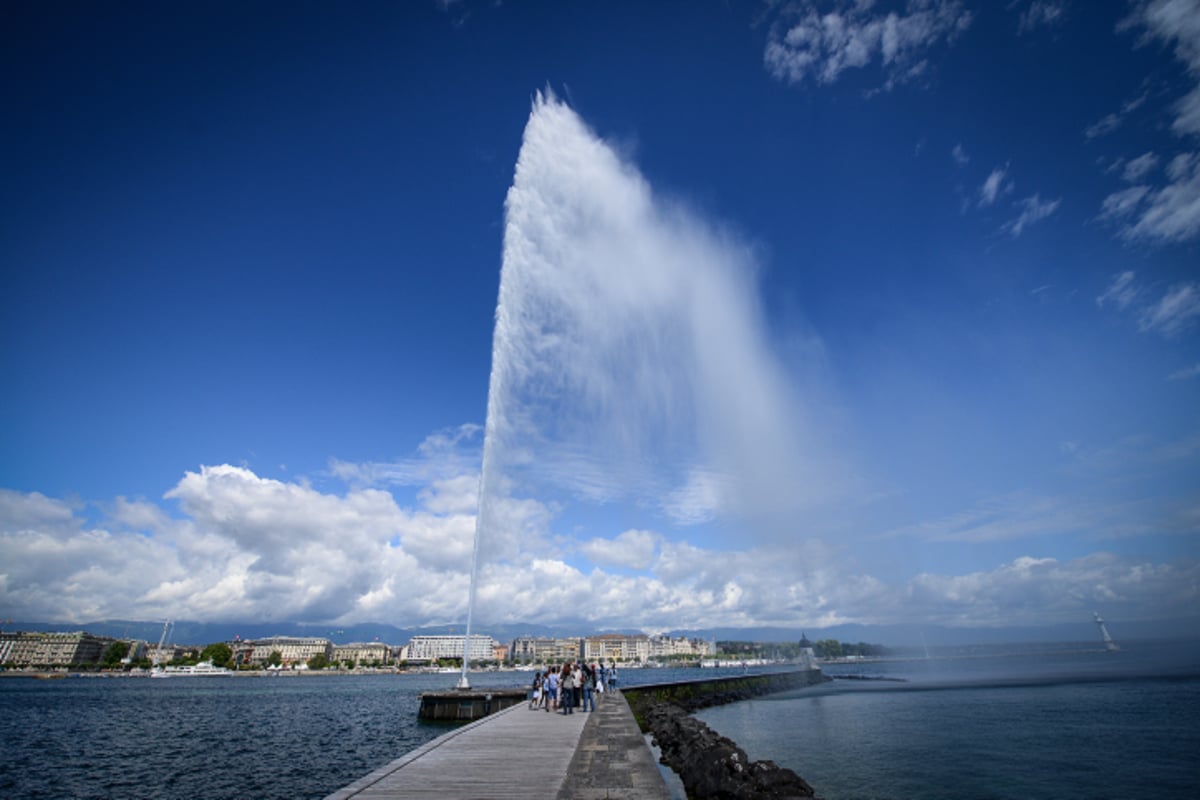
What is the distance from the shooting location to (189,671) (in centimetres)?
17912

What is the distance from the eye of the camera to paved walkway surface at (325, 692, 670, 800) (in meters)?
11.0

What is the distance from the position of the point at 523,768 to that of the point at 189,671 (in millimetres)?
224660

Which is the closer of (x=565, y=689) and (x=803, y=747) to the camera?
(x=565, y=689)

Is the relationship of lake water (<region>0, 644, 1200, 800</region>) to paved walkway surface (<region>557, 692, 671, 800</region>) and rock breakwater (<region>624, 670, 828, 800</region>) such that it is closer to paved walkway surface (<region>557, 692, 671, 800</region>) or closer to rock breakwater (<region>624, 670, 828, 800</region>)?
rock breakwater (<region>624, 670, 828, 800</region>)

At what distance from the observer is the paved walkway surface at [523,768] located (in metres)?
11.0

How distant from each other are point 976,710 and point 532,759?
181ft

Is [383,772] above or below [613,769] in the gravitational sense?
above

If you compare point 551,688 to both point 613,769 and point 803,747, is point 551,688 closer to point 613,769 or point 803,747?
point 613,769

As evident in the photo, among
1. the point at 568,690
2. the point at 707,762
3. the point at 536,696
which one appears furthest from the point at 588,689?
the point at 707,762

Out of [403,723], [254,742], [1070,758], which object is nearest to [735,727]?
[1070,758]

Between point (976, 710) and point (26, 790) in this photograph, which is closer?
point (26, 790)

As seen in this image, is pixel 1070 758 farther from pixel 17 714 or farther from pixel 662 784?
pixel 17 714

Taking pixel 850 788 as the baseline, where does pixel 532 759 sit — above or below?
above

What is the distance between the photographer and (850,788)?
23562 mm
